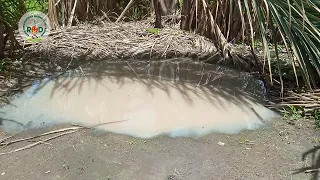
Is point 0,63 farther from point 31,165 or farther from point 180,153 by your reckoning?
point 180,153

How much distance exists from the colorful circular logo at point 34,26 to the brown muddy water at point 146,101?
73 centimetres

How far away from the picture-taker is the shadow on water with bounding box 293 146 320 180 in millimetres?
2180

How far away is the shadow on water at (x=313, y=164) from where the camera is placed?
2180 mm

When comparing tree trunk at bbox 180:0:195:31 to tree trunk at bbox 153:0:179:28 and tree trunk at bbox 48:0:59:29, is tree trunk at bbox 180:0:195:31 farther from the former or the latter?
tree trunk at bbox 48:0:59:29

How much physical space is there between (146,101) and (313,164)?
48.5 inches

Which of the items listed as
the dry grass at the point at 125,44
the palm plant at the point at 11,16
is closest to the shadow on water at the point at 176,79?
the dry grass at the point at 125,44

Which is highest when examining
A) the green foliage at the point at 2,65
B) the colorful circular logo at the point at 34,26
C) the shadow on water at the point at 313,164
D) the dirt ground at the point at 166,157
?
the colorful circular logo at the point at 34,26

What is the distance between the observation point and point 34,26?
12.6 ft

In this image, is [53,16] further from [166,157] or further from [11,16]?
[166,157]

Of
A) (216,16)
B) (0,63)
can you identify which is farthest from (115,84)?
(216,16)

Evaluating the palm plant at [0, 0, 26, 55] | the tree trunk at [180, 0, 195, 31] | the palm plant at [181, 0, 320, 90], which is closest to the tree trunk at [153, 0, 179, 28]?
the tree trunk at [180, 0, 195, 31]

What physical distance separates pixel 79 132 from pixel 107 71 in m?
0.93

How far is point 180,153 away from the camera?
91.9 inches

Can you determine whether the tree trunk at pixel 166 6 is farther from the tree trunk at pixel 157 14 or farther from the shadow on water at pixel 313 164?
the shadow on water at pixel 313 164
